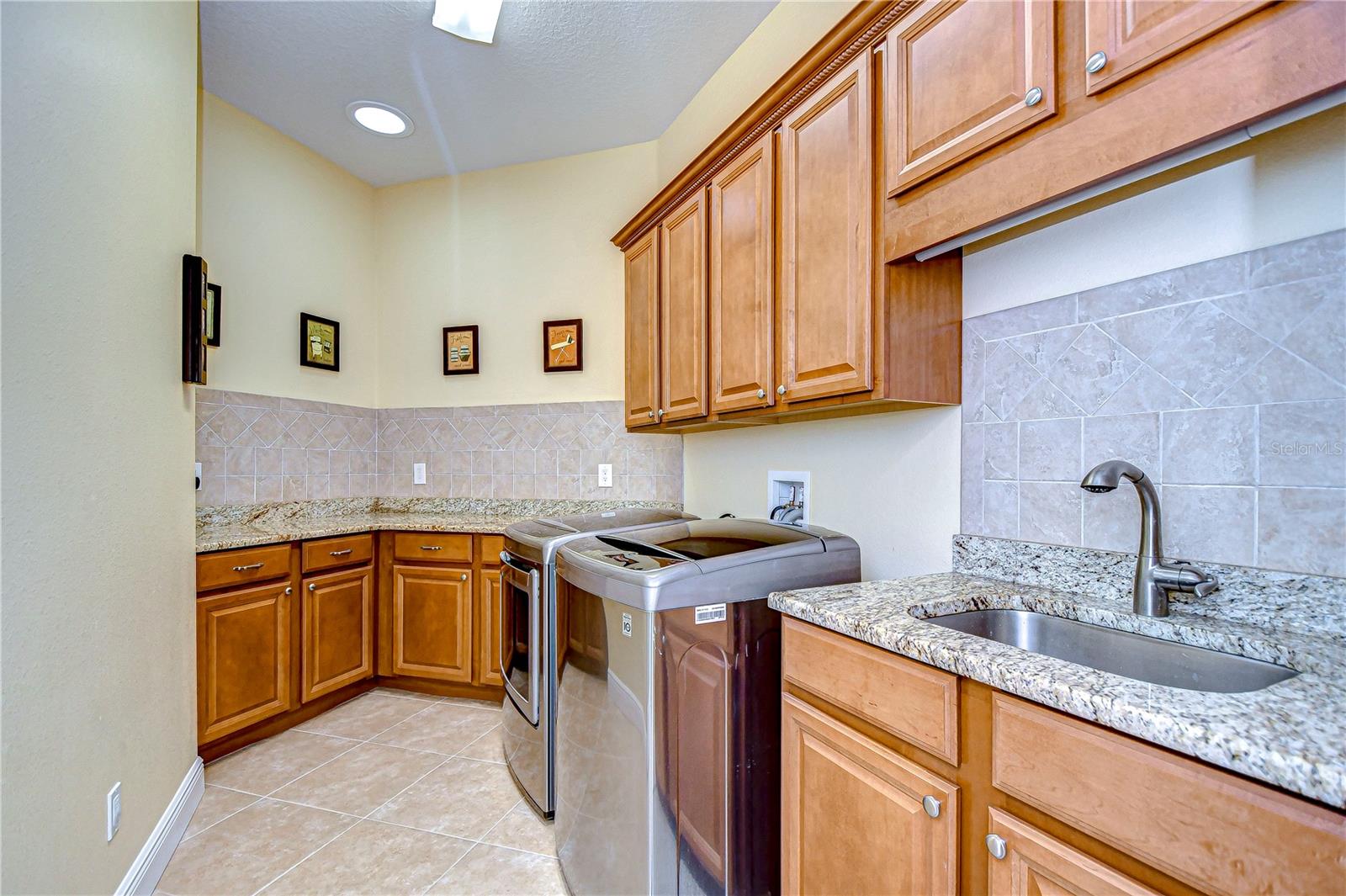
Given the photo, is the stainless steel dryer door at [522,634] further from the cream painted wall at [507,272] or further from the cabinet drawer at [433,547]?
Result: the cream painted wall at [507,272]

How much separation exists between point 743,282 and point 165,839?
243 cm

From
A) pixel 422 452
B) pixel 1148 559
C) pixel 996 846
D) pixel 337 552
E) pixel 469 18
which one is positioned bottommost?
pixel 996 846

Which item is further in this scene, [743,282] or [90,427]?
[743,282]

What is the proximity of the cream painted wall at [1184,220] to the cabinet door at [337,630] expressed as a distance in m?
2.90

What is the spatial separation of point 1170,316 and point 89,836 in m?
2.56

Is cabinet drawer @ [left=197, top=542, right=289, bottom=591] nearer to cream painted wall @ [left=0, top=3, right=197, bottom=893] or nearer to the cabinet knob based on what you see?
cream painted wall @ [left=0, top=3, right=197, bottom=893]

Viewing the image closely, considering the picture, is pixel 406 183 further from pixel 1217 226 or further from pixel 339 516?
pixel 1217 226

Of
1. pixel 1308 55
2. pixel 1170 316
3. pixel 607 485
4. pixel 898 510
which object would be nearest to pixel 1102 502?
pixel 1170 316

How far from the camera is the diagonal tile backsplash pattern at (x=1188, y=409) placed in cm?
98

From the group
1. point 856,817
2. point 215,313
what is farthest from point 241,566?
point 856,817

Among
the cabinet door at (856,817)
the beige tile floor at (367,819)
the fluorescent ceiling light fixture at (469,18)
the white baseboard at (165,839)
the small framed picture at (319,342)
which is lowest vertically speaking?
the beige tile floor at (367,819)

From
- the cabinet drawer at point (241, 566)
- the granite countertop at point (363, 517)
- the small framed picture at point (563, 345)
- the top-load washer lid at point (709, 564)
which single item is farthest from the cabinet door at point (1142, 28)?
the cabinet drawer at point (241, 566)

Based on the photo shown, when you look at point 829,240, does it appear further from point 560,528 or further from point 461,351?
point 461,351

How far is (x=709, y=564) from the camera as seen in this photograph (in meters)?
1.50
